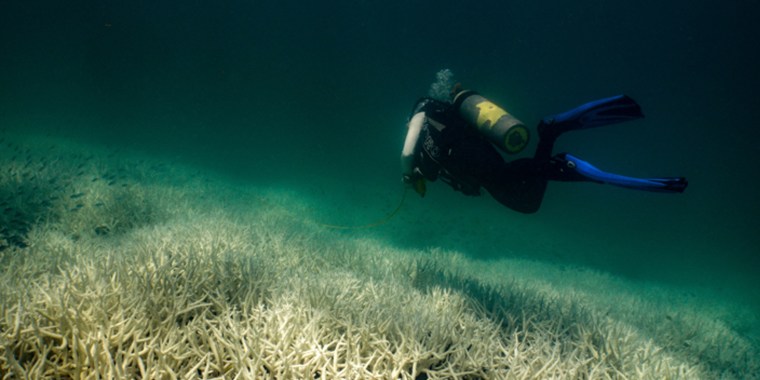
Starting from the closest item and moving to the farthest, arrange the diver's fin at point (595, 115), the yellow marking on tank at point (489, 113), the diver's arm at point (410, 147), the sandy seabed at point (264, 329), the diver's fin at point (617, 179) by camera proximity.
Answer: the sandy seabed at point (264, 329), the diver's fin at point (617, 179), the diver's fin at point (595, 115), the yellow marking on tank at point (489, 113), the diver's arm at point (410, 147)

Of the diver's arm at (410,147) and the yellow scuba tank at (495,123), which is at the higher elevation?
the yellow scuba tank at (495,123)

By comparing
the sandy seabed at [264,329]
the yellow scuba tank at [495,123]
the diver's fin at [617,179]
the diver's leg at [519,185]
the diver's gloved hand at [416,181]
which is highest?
the yellow scuba tank at [495,123]

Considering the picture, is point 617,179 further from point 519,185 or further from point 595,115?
point 519,185

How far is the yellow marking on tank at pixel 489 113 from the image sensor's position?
4.29 m

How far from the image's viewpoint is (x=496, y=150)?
4.52m

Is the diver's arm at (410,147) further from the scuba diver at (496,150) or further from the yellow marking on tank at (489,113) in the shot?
the yellow marking on tank at (489,113)

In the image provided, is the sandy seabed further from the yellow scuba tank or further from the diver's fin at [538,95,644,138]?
the diver's fin at [538,95,644,138]

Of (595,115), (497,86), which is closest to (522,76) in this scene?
(497,86)

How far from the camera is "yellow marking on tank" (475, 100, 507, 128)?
14.1 feet

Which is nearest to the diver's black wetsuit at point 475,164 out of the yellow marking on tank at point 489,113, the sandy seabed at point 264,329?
the yellow marking on tank at point 489,113

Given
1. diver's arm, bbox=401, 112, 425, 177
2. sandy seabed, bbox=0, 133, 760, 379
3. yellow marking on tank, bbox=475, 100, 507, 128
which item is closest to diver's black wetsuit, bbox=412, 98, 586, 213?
diver's arm, bbox=401, 112, 425, 177

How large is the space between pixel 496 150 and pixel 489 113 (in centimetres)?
55

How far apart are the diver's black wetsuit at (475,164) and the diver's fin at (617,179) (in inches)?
1.6

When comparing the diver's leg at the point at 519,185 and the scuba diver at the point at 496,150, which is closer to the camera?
the scuba diver at the point at 496,150
